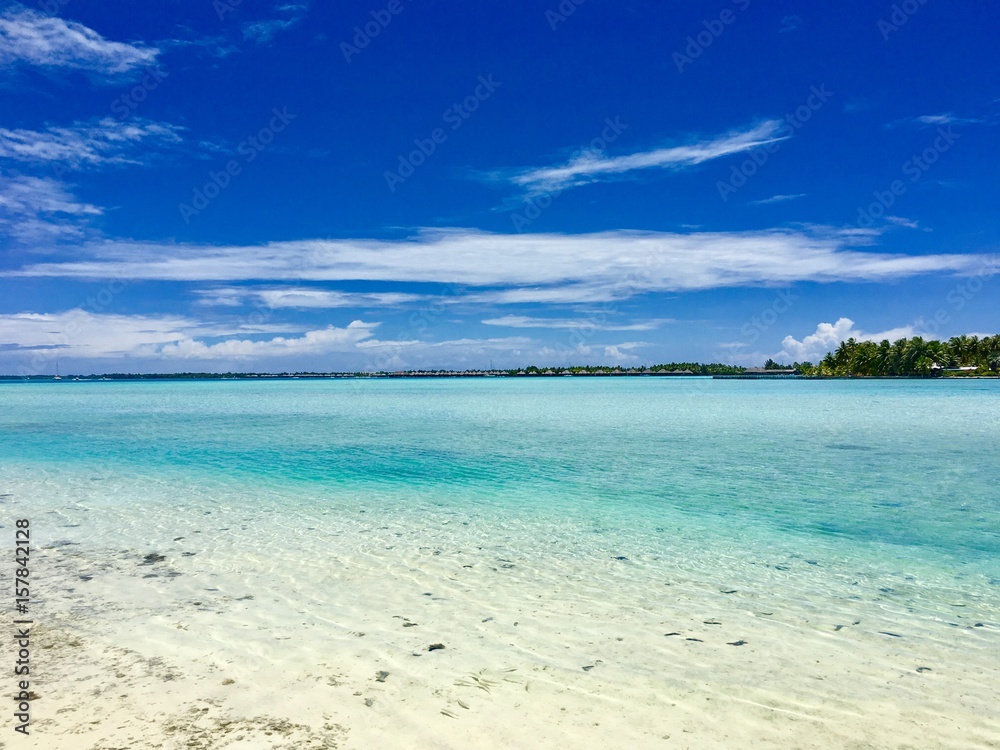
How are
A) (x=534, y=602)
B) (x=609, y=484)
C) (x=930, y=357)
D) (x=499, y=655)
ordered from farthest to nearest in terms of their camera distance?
(x=930, y=357) < (x=609, y=484) < (x=534, y=602) < (x=499, y=655)

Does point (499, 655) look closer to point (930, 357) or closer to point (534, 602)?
point (534, 602)

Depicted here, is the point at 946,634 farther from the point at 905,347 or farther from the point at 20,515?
the point at 905,347

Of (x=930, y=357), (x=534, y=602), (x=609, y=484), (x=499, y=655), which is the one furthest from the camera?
(x=930, y=357)

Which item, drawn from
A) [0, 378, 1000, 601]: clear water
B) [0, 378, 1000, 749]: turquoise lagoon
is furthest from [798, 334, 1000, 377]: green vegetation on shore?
[0, 378, 1000, 749]: turquoise lagoon

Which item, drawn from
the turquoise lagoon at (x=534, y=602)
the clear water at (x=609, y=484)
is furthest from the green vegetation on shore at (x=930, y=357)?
the turquoise lagoon at (x=534, y=602)

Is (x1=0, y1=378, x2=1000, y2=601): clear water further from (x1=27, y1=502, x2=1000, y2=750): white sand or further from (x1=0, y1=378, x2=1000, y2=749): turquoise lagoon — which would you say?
(x1=27, y1=502, x2=1000, y2=750): white sand

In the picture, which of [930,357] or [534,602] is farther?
[930,357]

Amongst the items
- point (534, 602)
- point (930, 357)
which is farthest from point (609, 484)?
point (930, 357)

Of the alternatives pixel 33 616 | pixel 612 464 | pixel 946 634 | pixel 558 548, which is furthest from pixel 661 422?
pixel 33 616

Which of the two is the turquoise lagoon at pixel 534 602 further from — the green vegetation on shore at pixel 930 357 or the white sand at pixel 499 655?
the green vegetation on shore at pixel 930 357

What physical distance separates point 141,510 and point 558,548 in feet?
34.4

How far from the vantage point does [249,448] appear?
28766mm

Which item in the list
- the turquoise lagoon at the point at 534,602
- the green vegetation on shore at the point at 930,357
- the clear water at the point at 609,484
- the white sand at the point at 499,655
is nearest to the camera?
the white sand at the point at 499,655

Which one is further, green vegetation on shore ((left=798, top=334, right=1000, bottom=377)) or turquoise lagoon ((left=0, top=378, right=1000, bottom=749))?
green vegetation on shore ((left=798, top=334, right=1000, bottom=377))
